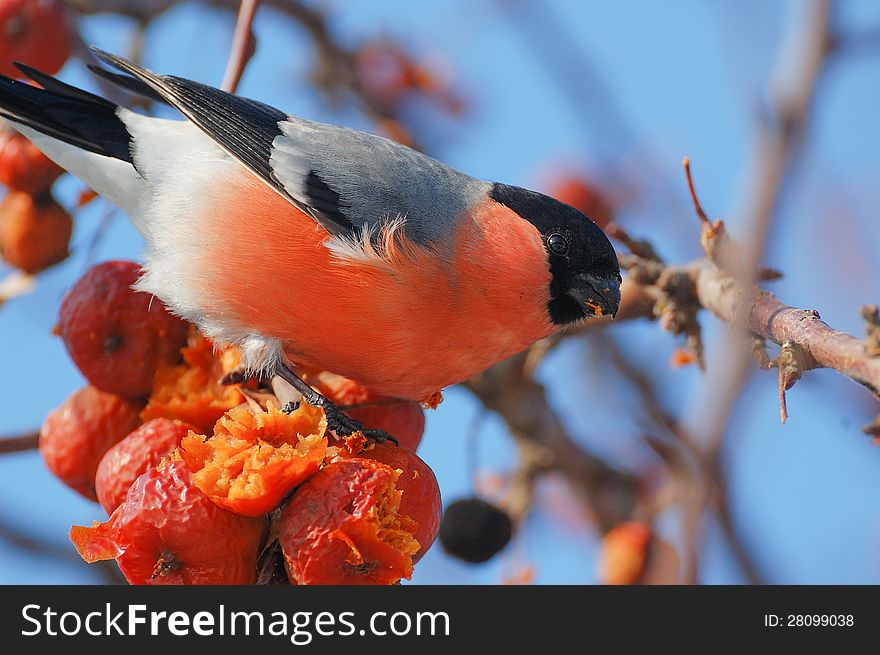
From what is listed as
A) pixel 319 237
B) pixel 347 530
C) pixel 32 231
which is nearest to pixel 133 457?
pixel 347 530

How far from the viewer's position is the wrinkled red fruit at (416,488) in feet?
6.34

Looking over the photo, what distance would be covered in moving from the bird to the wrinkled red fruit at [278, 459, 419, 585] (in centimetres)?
51

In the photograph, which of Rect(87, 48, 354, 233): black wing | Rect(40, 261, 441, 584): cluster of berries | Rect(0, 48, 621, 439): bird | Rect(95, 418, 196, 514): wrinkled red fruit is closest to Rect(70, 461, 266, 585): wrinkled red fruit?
Rect(40, 261, 441, 584): cluster of berries

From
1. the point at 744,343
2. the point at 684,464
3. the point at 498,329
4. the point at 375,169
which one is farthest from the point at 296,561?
the point at 375,169

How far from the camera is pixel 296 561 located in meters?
1.76

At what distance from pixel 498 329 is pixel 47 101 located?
1414mm

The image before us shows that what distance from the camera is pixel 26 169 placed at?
8.89 feet

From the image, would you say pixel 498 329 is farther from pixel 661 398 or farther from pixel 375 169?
pixel 661 398

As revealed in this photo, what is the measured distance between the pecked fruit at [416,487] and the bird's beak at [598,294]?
2.60 feet

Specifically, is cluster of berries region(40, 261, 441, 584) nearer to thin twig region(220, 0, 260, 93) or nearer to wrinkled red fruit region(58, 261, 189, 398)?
wrinkled red fruit region(58, 261, 189, 398)

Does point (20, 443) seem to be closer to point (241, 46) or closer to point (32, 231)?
point (32, 231)

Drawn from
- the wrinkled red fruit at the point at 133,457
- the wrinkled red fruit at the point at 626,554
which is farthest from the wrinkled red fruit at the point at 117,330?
A: the wrinkled red fruit at the point at 626,554

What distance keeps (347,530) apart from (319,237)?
102cm

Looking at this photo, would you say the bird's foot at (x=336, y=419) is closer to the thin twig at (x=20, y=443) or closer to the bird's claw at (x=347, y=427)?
the bird's claw at (x=347, y=427)
